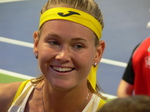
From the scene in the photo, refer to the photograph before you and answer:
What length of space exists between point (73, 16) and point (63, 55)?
0.65ft

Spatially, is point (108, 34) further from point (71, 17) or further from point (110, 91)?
point (71, 17)

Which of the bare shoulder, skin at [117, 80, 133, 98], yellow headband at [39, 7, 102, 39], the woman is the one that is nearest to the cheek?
the woman

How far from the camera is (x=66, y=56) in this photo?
56.6 inches

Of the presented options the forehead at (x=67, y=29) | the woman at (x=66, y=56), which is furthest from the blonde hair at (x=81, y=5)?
the forehead at (x=67, y=29)

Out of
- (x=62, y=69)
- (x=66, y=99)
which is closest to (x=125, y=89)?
(x=66, y=99)

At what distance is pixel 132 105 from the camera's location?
0.79m

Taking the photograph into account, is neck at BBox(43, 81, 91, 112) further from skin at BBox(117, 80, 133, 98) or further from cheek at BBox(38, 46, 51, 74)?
skin at BBox(117, 80, 133, 98)

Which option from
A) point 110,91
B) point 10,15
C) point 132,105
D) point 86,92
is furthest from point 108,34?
point 132,105

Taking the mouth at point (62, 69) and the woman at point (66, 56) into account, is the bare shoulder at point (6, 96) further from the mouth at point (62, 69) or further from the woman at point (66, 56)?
the mouth at point (62, 69)

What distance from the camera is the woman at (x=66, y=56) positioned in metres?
1.46

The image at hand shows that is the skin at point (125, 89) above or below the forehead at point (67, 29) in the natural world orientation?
below

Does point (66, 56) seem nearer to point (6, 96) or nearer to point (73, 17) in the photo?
point (73, 17)

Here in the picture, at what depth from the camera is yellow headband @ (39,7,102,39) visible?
4.88ft

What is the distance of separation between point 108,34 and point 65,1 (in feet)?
12.6
